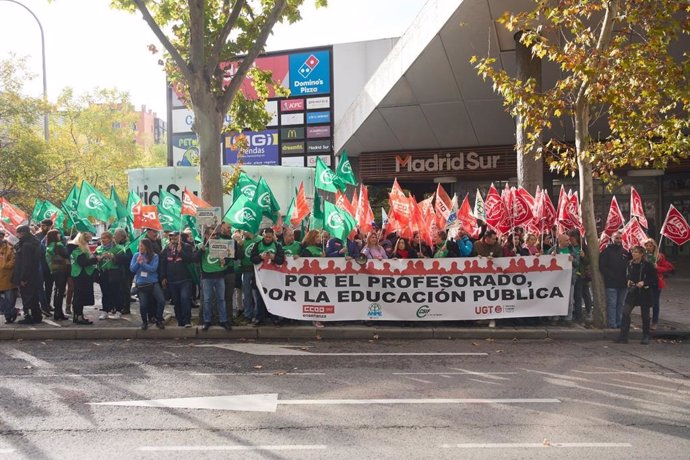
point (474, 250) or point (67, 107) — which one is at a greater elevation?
point (67, 107)

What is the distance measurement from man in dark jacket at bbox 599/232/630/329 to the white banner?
777 mm

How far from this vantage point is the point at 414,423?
5547 millimetres

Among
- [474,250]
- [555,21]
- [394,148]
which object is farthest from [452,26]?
[394,148]

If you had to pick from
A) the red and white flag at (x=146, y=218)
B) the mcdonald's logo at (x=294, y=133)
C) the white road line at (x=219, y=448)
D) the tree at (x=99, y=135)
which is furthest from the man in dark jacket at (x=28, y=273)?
the tree at (x=99, y=135)

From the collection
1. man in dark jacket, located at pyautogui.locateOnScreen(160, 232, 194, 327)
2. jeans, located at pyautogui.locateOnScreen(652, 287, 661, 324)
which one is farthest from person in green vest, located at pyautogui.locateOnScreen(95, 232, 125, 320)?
jeans, located at pyautogui.locateOnScreen(652, 287, 661, 324)

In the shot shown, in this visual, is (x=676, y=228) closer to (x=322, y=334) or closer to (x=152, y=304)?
(x=322, y=334)

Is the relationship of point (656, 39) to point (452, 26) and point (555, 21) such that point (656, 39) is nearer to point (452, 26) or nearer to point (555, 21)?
point (555, 21)

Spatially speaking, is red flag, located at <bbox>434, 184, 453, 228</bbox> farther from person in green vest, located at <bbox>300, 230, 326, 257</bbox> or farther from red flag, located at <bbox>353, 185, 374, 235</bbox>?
person in green vest, located at <bbox>300, 230, 326, 257</bbox>

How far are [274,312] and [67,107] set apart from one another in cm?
3245

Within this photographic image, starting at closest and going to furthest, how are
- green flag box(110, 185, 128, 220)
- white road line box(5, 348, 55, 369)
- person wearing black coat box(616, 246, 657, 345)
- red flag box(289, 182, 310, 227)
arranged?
white road line box(5, 348, 55, 369)
person wearing black coat box(616, 246, 657, 345)
red flag box(289, 182, 310, 227)
green flag box(110, 185, 128, 220)

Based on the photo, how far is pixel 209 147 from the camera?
11.3m

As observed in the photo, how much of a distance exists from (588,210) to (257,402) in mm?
7017

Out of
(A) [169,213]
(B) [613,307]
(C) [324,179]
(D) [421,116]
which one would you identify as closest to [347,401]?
(C) [324,179]

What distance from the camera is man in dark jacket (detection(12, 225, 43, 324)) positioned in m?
10.6
